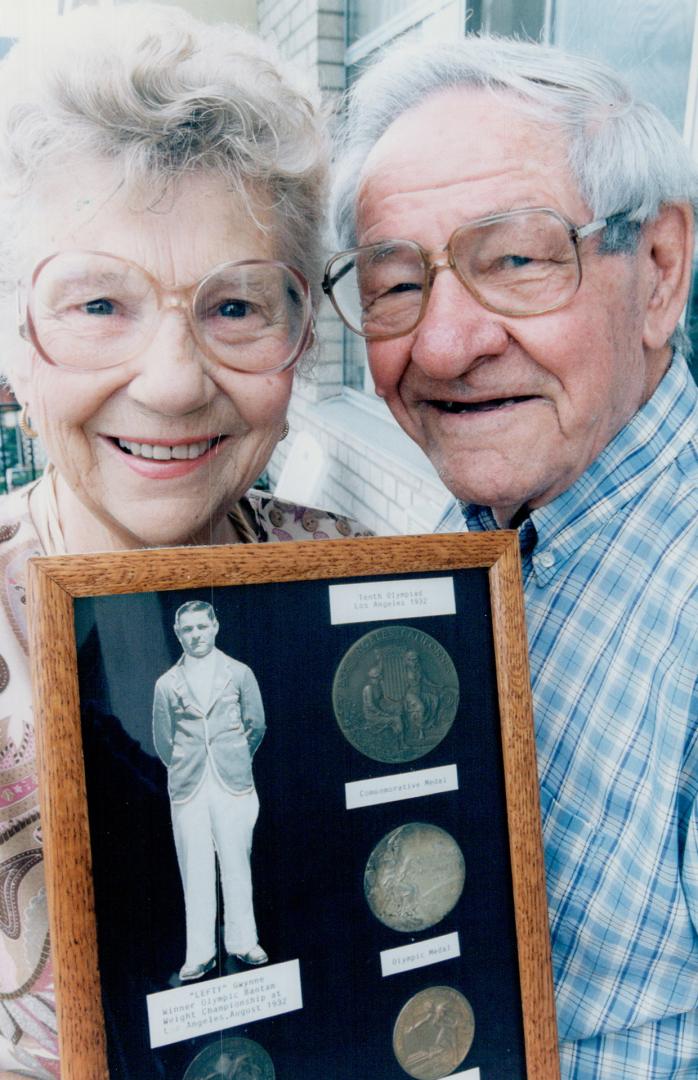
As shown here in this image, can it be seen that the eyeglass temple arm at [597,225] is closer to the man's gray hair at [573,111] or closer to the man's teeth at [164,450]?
the man's gray hair at [573,111]

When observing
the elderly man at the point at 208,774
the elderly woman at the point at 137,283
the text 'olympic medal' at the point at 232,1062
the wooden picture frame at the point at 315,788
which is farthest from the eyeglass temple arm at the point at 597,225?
the text 'olympic medal' at the point at 232,1062

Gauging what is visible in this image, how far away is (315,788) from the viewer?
69 cm

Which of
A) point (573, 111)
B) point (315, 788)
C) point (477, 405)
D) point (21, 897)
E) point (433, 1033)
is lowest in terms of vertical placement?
point (433, 1033)

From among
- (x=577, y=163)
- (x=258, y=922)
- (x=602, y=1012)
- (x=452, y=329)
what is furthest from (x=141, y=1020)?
(x=577, y=163)

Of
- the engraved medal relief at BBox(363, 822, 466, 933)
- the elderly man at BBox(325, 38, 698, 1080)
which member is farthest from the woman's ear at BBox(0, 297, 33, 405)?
the engraved medal relief at BBox(363, 822, 466, 933)

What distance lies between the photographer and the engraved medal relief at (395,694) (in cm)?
71

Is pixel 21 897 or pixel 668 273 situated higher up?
pixel 668 273

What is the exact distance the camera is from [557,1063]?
0.76 metres

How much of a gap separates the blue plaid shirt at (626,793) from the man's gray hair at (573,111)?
353 mm

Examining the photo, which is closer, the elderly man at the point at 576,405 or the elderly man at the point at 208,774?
the elderly man at the point at 208,774

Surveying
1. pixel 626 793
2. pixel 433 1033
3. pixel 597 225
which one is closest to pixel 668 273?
pixel 597 225

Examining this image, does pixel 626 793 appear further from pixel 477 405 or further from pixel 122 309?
pixel 122 309

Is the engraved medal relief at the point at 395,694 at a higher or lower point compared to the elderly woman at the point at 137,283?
lower

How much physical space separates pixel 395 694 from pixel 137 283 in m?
0.47
